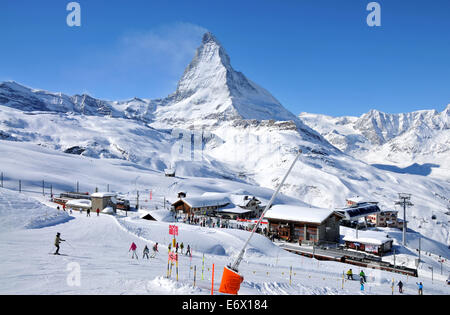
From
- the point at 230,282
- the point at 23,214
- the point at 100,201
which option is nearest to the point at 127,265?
the point at 230,282

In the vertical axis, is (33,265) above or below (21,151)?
below

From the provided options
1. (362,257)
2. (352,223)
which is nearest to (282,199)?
(352,223)

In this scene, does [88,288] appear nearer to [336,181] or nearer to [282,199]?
[282,199]

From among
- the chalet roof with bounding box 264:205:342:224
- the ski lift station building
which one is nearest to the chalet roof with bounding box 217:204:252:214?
the chalet roof with bounding box 264:205:342:224

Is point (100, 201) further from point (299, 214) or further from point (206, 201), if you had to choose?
point (299, 214)

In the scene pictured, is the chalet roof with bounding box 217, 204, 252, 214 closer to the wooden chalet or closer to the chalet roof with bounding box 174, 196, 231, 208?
the chalet roof with bounding box 174, 196, 231, 208
